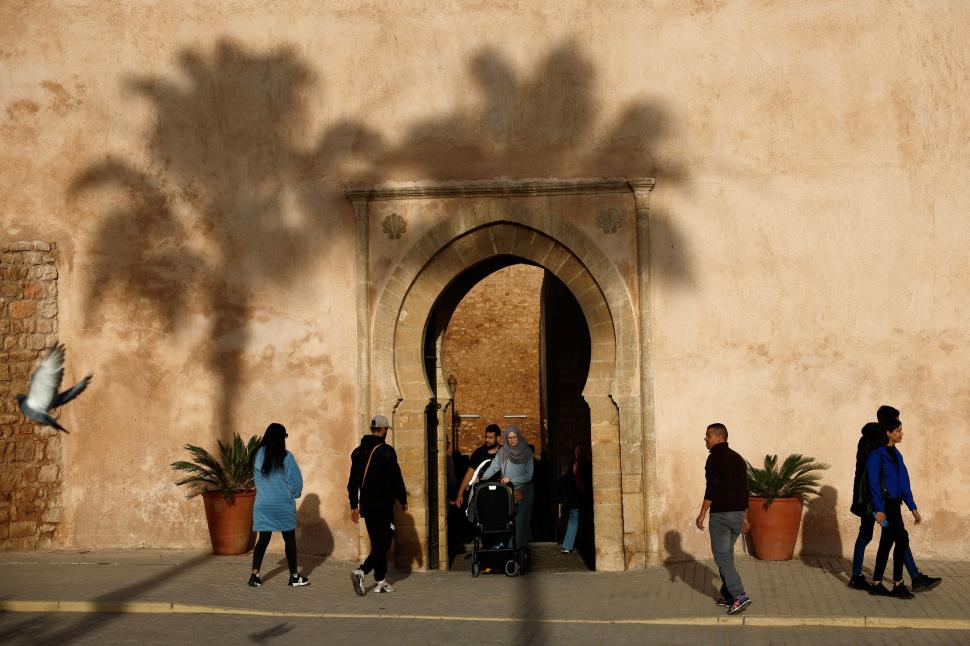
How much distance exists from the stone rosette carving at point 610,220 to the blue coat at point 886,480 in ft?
12.4

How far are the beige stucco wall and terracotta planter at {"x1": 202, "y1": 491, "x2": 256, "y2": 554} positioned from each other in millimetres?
610

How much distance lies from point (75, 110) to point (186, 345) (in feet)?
9.36

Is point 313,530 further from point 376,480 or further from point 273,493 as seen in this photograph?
point 376,480

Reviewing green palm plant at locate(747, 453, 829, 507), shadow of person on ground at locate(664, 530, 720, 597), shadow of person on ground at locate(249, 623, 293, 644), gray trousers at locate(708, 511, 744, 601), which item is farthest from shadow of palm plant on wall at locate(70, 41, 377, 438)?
gray trousers at locate(708, 511, 744, 601)

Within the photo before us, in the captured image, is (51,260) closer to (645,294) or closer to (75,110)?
(75,110)

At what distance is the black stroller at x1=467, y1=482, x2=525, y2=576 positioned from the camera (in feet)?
43.1

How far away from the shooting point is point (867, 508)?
1106cm

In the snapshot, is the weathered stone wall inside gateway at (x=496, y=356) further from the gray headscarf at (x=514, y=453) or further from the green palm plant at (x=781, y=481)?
the green palm plant at (x=781, y=481)

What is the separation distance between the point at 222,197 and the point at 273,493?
12.4ft

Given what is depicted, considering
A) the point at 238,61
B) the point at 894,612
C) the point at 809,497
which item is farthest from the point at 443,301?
the point at 894,612

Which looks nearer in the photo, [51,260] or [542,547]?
[51,260]

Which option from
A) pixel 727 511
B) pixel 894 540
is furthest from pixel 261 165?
pixel 894 540

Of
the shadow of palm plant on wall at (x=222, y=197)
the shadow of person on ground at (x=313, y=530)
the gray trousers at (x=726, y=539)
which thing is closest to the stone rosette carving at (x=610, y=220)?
the shadow of palm plant on wall at (x=222, y=197)

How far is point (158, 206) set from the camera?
13.9 metres
